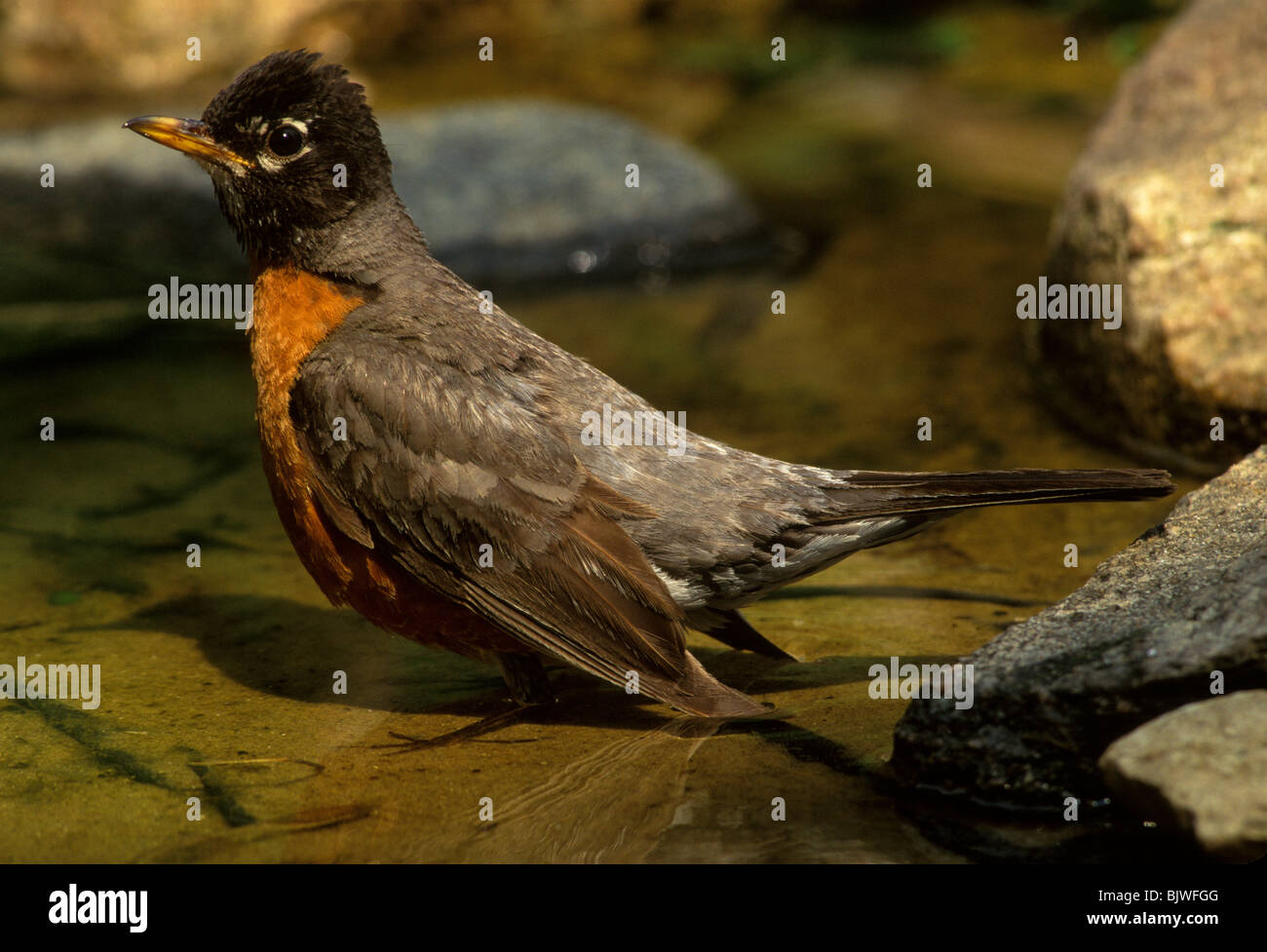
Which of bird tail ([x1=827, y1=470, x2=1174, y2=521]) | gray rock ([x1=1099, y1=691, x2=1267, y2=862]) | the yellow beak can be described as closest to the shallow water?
gray rock ([x1=1099, y1=691, x2=1267, y2=862])

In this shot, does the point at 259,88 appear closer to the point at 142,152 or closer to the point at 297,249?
the point at 297,249

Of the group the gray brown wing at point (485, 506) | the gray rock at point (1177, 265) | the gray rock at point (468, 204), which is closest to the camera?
the gray brown wing at point (485, 506)

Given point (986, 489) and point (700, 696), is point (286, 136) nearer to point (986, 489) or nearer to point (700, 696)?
point (700, 696)

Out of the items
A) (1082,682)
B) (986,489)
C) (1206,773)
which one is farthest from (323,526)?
(1206,773)

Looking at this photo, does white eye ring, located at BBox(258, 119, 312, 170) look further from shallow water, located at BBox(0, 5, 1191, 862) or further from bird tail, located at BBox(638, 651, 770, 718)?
bird tail, located at BBox(638, 651, 770, 718)

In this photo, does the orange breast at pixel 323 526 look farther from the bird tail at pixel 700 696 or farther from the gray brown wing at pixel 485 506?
the bird tail at pixel 700 696

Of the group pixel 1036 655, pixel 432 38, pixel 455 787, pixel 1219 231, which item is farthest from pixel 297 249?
pixel 432 38

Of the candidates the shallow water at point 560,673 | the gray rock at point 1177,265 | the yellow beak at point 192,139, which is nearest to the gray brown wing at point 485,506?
the shallow water at point 560,673
